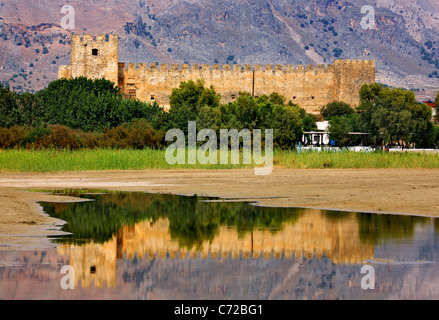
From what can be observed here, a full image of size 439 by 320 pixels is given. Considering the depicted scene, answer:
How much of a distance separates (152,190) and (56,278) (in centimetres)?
925

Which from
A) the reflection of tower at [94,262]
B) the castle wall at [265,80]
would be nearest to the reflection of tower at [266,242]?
the reflection of tower at [94,262]

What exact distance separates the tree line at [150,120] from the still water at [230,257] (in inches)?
→ 616

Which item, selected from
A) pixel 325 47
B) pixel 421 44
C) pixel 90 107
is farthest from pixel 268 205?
pixel 421 44

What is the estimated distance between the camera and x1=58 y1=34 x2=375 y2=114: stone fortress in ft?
163

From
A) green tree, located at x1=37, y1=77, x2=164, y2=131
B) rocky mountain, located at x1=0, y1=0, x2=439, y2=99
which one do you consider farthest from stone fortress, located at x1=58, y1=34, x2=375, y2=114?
rocky mountain, located at x1=0, y1=0, x2=439, y2=99

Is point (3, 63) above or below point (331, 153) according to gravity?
above

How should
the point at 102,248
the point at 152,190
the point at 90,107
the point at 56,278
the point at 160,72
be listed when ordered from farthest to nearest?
1. the point at 160,72
2. the point at 90,107
3. the point at 152,190
4. the point at 102,248
5. the point at 56,278

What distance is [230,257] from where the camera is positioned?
8789mm

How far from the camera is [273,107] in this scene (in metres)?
37.5

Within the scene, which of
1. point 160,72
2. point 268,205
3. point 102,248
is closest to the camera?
point 102,248

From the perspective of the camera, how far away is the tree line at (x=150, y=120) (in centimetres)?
2900

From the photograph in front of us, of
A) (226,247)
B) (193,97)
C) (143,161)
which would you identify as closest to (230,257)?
(226,247)

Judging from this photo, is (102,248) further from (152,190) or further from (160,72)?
(160,72)

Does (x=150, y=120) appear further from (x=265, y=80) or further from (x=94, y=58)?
(x=265, y=80)
